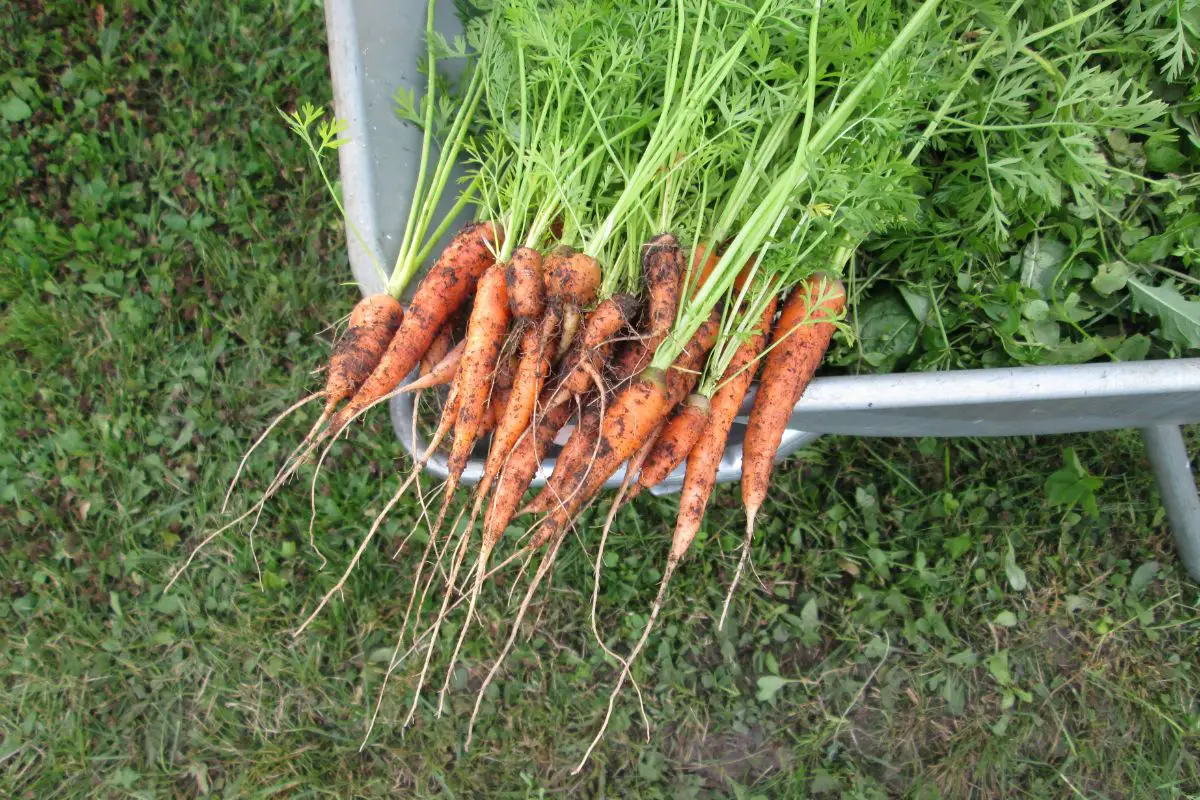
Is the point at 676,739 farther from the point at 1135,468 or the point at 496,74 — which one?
the point at 496,74

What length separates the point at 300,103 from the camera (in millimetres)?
2621

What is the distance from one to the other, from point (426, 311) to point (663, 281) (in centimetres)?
47

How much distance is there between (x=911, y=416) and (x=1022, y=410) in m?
0.18

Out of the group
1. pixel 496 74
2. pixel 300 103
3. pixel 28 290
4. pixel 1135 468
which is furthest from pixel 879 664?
pixel 28 290

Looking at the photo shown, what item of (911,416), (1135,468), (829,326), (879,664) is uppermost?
(829,326)

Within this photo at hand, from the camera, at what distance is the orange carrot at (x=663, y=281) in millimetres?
1447

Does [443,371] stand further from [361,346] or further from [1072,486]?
[1072,486]

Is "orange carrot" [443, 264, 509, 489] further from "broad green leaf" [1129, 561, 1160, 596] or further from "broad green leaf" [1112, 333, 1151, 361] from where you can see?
"broad green leaf" [1129, 561, 1160, 596]

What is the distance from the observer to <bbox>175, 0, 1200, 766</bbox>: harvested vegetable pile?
1412 mm

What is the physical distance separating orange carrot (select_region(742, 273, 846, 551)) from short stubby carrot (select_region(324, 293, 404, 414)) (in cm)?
74

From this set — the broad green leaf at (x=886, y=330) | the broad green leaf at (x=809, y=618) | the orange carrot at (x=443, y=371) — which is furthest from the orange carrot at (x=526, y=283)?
the broad green leaf at (x=809, y=618)

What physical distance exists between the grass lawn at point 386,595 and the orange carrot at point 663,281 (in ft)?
3.34

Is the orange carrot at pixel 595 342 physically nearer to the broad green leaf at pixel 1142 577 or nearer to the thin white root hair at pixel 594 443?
the thin white root hair at pixel 594 443

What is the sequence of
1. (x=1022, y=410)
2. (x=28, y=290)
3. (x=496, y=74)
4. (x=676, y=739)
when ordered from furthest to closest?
(x=28, y=290) → (x=676, y=739) → (x=496, y=74) → (x=1022, y=410)
